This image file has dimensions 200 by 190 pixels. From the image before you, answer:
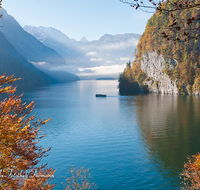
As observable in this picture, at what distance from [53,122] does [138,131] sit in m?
25.1

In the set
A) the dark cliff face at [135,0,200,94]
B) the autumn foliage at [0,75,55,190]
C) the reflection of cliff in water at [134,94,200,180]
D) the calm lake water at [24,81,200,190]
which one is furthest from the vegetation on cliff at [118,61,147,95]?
the autumn foliage at [0,75,55,190]

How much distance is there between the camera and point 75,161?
29438 millimetres

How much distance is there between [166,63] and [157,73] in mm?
11609

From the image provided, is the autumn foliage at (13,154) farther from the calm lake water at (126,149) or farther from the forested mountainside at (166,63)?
the forested mountainside at (166,63)

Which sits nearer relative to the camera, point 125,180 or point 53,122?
point 125,180

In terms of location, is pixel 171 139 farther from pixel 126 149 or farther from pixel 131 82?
pixel 131 82

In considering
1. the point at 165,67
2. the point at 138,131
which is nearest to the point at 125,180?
the point at 138,131

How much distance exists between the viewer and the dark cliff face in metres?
123

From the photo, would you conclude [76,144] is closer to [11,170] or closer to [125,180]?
[125,180]

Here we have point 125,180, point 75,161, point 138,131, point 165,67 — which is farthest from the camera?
point 165,67

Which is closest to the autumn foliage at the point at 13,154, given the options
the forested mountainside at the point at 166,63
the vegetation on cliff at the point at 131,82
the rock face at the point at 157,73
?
the forested mountainside at the point at 166,63

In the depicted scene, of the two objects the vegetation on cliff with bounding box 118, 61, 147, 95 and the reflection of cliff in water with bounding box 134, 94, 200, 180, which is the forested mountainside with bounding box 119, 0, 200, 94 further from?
the reflection of cliff in water with bounding box 134, 94, 200, 180

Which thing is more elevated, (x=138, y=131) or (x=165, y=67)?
(x=165, y=67)

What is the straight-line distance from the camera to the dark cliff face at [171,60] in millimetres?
122688
